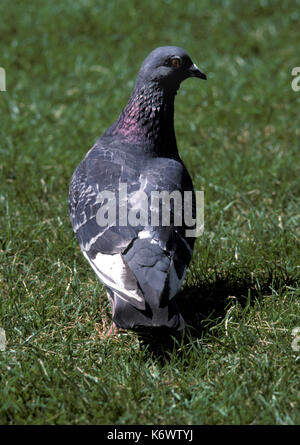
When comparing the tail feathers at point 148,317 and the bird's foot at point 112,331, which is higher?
the tail feathers at point 148,317

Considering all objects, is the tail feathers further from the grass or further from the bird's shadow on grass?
the bird's shadow on grass

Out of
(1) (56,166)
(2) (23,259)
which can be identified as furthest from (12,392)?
(1) (56,166)

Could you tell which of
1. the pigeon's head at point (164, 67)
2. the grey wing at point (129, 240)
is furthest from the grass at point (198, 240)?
the pigeon's head at point (164, 67)

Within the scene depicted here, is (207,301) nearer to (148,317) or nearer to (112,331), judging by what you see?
(112,331)

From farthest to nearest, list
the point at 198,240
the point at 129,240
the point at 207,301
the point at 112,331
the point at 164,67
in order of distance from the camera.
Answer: the point at 198,240 < the point at 207,301 < the point at 164,67 < the point at 112,331 < the point at 129,240

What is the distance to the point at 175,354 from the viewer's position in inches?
133

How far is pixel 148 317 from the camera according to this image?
3.12m

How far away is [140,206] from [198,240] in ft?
3.78

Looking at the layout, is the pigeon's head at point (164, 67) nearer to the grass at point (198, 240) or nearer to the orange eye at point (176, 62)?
the orange eye at point (176, 62)

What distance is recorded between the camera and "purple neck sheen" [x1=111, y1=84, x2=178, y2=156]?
388 centimetres

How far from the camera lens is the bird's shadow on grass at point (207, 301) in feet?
12.0

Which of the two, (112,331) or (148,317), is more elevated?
(148,317)

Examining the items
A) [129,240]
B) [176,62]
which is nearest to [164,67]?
[176,62]

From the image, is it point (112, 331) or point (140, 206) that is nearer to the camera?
point (140, 206)
